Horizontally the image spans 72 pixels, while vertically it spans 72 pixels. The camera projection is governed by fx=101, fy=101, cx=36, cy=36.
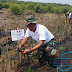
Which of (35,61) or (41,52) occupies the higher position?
(41,52)

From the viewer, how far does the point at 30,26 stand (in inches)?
82.1

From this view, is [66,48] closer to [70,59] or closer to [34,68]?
[70,59]

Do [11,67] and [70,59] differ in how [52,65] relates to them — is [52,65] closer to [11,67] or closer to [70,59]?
[70,59]

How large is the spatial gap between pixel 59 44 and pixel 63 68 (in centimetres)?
159

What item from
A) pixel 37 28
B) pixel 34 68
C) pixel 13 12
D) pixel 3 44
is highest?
pixel 13 12

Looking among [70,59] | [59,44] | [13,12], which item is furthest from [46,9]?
[70,59]

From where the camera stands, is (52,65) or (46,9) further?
(46,9)

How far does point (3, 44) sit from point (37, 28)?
83.5 inches

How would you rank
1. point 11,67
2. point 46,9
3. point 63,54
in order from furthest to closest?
point 46,9 → point 63,54 → point 11,67

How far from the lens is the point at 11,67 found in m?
2.38

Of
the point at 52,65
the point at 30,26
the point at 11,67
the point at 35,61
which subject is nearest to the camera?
the point at 30,26

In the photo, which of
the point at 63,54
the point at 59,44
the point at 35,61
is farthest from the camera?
the point at 59,44

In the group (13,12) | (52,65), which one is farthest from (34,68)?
(13,12)

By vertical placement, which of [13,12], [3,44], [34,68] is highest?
[13,12]
